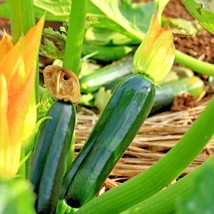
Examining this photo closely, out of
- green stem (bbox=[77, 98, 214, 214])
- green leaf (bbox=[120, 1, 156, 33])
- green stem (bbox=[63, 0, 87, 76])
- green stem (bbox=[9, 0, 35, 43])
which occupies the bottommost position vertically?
green leaf (bbox=[120, 1, 156, 33])

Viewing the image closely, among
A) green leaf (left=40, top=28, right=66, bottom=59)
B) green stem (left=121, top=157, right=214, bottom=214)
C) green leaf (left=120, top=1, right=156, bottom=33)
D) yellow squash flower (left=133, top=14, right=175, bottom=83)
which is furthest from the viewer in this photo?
green leaf (left=120, top=1, right=156, bottom=33)

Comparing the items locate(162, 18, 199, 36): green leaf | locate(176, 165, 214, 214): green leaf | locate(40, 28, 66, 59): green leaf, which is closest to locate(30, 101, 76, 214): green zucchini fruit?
locate(40, 28, 66, 59): green leaf

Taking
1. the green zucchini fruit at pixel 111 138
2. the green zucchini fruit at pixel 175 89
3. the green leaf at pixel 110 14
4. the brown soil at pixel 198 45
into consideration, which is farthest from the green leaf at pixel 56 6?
the brown soil at pixel 198 45

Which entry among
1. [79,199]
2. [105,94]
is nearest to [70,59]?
[79,199]

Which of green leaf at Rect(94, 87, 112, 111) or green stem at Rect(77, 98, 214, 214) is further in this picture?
green leaf at Rect(94, 87, 112, 111)

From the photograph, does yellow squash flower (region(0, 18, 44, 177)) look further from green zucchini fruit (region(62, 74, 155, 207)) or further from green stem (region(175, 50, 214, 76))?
green stem (region(175, 50, 214, 76))

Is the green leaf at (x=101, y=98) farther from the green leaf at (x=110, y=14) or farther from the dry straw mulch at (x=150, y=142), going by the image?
the green leaf at (x=110, y=14)

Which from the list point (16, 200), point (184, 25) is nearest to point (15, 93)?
point (16, 200)
